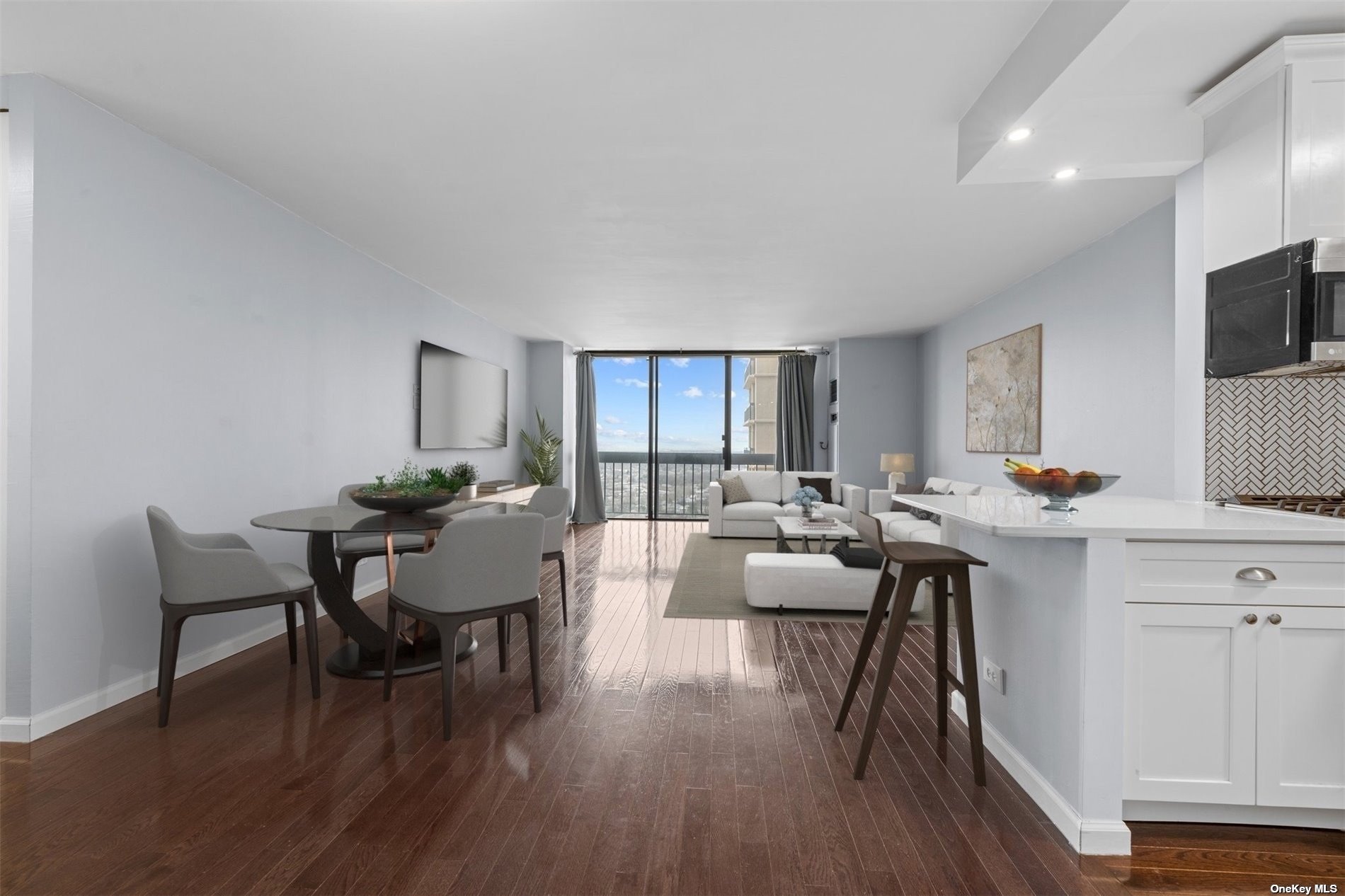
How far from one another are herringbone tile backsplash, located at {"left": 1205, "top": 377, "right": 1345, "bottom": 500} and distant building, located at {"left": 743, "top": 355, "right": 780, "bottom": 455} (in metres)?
7.47

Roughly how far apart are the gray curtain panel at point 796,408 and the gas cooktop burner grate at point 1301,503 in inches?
279

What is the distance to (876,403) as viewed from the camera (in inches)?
347

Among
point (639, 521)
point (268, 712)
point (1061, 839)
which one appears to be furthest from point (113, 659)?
point (639, 521)

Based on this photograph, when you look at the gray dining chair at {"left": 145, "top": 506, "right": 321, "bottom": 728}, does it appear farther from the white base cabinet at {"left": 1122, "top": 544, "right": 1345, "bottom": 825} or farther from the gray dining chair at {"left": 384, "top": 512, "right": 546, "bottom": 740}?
the white base cabinet at {"left": 1122, "top": 544, "right": 1345, "bottom": 825}

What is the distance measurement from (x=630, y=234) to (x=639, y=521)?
19.1 ft

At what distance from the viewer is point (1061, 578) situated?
2.07m

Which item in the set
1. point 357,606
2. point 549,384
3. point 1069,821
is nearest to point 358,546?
point 357,606

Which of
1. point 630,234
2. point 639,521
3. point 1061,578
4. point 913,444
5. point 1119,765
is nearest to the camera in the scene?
point 1119,765

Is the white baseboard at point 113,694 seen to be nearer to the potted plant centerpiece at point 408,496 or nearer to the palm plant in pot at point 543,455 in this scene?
the potted plant centerpiece at point 408,496

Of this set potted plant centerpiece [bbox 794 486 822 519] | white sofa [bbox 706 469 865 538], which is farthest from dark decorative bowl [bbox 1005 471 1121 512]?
white sofa [bbox 706 469 865 538]

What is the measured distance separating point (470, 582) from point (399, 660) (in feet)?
3.27

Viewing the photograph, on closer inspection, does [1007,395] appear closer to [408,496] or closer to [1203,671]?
[1203,671]

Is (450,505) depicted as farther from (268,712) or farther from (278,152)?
(278,152)

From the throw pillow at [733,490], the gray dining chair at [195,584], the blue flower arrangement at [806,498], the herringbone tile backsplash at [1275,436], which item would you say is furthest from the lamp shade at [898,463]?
the gray dining chair at [195,584]
